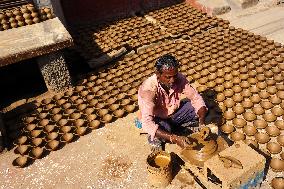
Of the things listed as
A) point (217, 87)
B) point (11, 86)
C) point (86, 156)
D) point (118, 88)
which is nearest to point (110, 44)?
point (118, 88)

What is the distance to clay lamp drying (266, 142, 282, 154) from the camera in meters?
3.87

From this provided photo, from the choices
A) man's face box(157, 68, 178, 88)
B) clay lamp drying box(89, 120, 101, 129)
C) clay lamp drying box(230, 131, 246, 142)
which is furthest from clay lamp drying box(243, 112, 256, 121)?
clay lamp drying box(89, 120, 101, 129)

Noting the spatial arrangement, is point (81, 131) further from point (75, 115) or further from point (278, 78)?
point (278, 78)

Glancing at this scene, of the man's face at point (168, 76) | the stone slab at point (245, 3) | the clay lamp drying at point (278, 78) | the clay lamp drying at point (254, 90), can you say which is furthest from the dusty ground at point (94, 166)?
the stone slab at point (245, 3)

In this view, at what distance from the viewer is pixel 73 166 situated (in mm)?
4117

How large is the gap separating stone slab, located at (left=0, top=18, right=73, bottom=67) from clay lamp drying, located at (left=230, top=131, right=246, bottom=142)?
3176mm

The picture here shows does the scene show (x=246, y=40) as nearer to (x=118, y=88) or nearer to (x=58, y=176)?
(x=118, y=88)

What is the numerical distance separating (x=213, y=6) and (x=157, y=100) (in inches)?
198

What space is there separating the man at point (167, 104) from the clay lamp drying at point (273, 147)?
98 centimetres

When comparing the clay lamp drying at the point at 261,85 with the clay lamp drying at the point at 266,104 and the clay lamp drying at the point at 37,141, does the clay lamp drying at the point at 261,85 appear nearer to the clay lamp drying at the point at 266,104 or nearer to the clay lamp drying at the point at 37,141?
the clay lamp drying at the point at 266,104

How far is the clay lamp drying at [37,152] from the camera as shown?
4234mm

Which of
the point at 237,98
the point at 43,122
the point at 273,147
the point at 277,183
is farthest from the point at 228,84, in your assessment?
the point at 43,122

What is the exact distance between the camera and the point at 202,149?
10.5 feet

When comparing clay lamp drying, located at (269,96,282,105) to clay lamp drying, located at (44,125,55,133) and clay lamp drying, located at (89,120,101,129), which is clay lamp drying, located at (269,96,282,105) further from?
clay lamp drying, located at (44,125,55,133)
